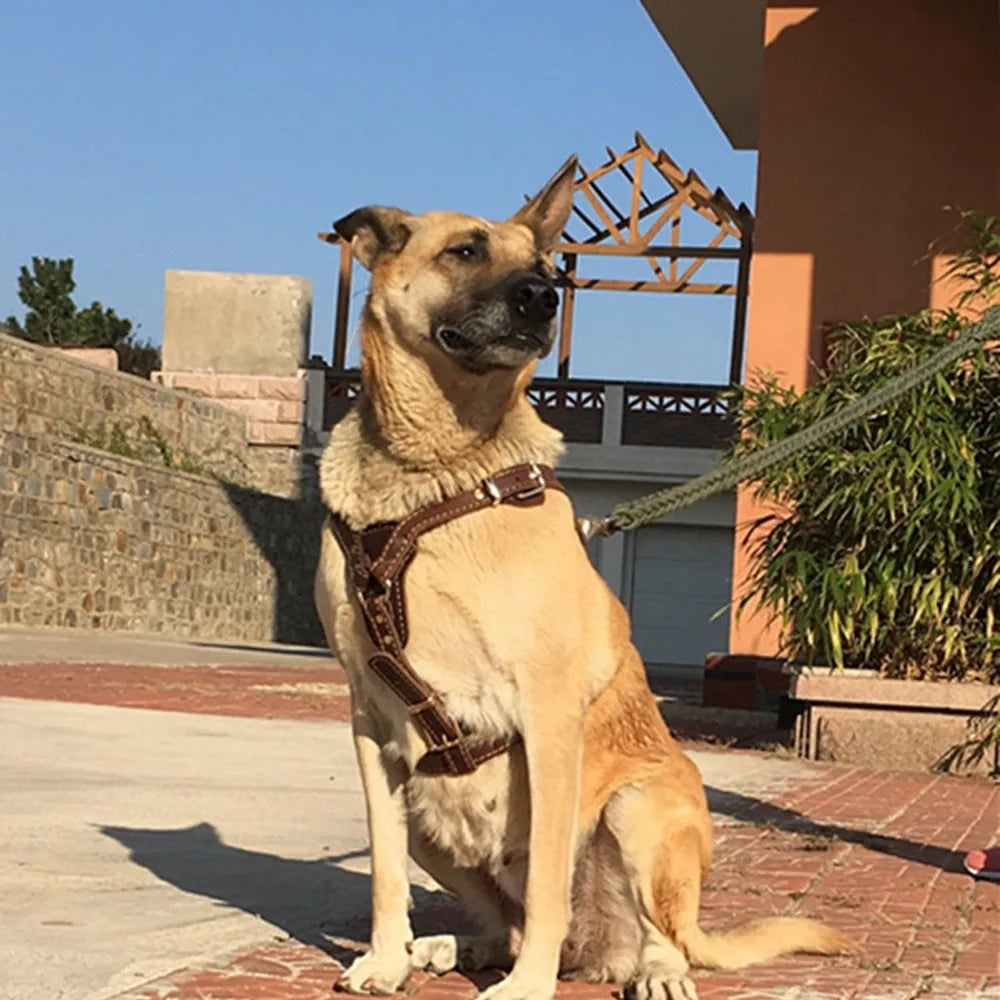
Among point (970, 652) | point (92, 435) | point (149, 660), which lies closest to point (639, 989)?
point (970, 652)

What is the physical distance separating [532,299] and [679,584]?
22.2 meters

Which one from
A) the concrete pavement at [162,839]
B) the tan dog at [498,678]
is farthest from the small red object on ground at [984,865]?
the tan dog at [498,678]

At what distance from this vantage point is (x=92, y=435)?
827 inches

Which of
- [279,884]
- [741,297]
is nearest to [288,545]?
[741,297]

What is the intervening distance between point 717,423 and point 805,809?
61.4ft

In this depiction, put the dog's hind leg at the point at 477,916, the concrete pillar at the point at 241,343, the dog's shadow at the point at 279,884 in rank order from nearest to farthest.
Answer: the dog's hind leg at the point at 477,916 → the dog's shadow at the point at 279,884 → the concrete pillar at the point at 241,343

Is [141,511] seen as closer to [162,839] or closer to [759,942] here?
[162,839]

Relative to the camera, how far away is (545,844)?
3.72 meters

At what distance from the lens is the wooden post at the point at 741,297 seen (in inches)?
1025

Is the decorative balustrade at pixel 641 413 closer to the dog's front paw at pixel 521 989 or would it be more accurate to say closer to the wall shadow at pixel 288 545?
the wall shadow at pixel 288 545

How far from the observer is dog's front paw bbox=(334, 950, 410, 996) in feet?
12.5

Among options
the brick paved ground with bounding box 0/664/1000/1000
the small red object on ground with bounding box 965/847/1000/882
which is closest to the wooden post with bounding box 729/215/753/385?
the brick paved ground with bounding box 0/664/1000/1000

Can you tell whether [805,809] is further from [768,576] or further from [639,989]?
[639,989]

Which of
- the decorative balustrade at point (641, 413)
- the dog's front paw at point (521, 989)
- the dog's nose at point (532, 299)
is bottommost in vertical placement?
the dog's front paw at point (521, 989)
